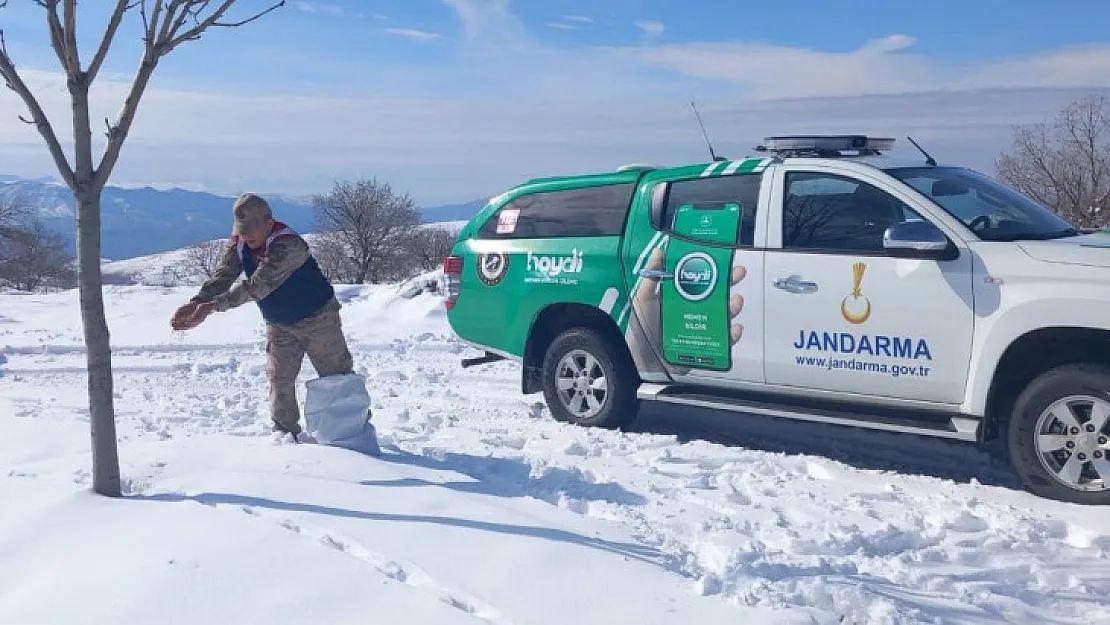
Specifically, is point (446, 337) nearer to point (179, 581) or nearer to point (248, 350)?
point (248, 350)

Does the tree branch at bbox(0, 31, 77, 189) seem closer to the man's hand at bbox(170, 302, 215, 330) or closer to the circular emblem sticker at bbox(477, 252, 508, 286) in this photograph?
the man's hand at bbox(170, 302, 215, 330)

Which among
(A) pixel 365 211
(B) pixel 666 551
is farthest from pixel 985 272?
(A) pixel 365 211

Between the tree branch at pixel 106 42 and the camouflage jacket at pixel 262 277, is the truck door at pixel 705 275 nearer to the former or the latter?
the camouflage jacket at pixel 262 277

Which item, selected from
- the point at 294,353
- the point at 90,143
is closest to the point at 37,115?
the point at 90,143

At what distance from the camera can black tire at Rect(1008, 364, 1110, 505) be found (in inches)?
194

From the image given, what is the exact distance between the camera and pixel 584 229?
279 inches

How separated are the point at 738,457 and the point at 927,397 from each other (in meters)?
1.21

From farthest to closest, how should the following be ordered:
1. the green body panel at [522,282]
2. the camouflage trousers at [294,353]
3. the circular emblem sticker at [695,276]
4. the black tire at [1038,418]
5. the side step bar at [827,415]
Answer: the green body panel at [522,282], the circular emblem sticker at [695,276], the camouflage trousers at [294,353], the side step bar at [827,415], the black tire at [1038,418]

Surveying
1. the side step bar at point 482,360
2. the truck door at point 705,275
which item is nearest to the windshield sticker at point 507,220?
the side step bar at point 482,360

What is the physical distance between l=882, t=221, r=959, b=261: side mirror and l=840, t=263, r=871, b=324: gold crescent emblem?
9.4 inches

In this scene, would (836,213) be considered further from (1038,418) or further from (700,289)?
(1038,418)


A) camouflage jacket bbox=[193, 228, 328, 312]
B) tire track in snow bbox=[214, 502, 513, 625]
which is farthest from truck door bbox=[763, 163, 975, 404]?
tire track in snow bbox=[214, 502, 513, 625]

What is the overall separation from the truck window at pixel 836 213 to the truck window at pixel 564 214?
1267 millimetres

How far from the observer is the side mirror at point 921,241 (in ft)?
17.6
